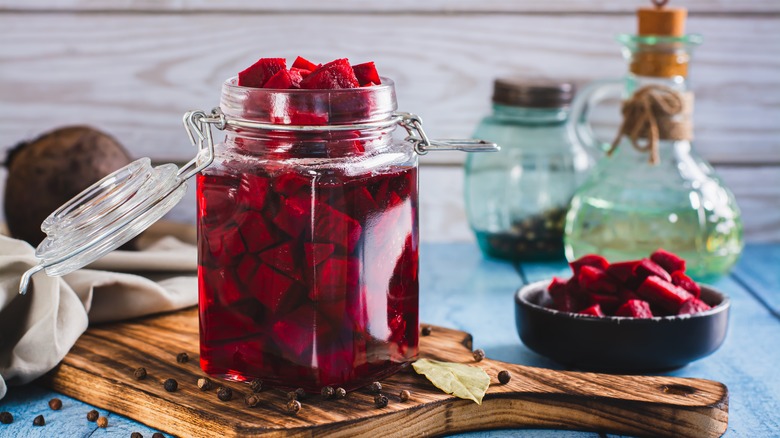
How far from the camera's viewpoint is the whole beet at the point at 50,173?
4.45ft

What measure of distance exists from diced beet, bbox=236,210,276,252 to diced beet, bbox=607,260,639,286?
42 cm

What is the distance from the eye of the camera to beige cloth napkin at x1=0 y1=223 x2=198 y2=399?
0.98 metres

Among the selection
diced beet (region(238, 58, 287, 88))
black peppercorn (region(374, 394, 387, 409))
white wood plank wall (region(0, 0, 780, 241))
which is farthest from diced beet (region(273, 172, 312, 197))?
white wood plank wall (region(0, 0, 780, 241))

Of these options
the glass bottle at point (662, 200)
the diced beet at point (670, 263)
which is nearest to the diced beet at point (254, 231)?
the diced beet at point (670, 263)

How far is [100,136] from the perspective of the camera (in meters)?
1.41

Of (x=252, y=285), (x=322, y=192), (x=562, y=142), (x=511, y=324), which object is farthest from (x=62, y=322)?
(x=562, y=142)

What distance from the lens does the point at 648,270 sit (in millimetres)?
1043

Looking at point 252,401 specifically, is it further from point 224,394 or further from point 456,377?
point 456,377

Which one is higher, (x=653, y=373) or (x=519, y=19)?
(x=519, y=19)

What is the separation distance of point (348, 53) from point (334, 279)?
0.91 m

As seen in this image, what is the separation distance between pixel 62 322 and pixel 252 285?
29 centimetres

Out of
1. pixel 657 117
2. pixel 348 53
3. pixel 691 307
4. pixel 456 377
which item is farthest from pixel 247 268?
pixel 348 53

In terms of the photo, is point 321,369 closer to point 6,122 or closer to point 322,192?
point 322,192

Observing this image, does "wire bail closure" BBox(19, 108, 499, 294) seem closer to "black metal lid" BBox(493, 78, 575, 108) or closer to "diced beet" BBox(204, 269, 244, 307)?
"diced beet" BBox(204, 269, 244, 307)
